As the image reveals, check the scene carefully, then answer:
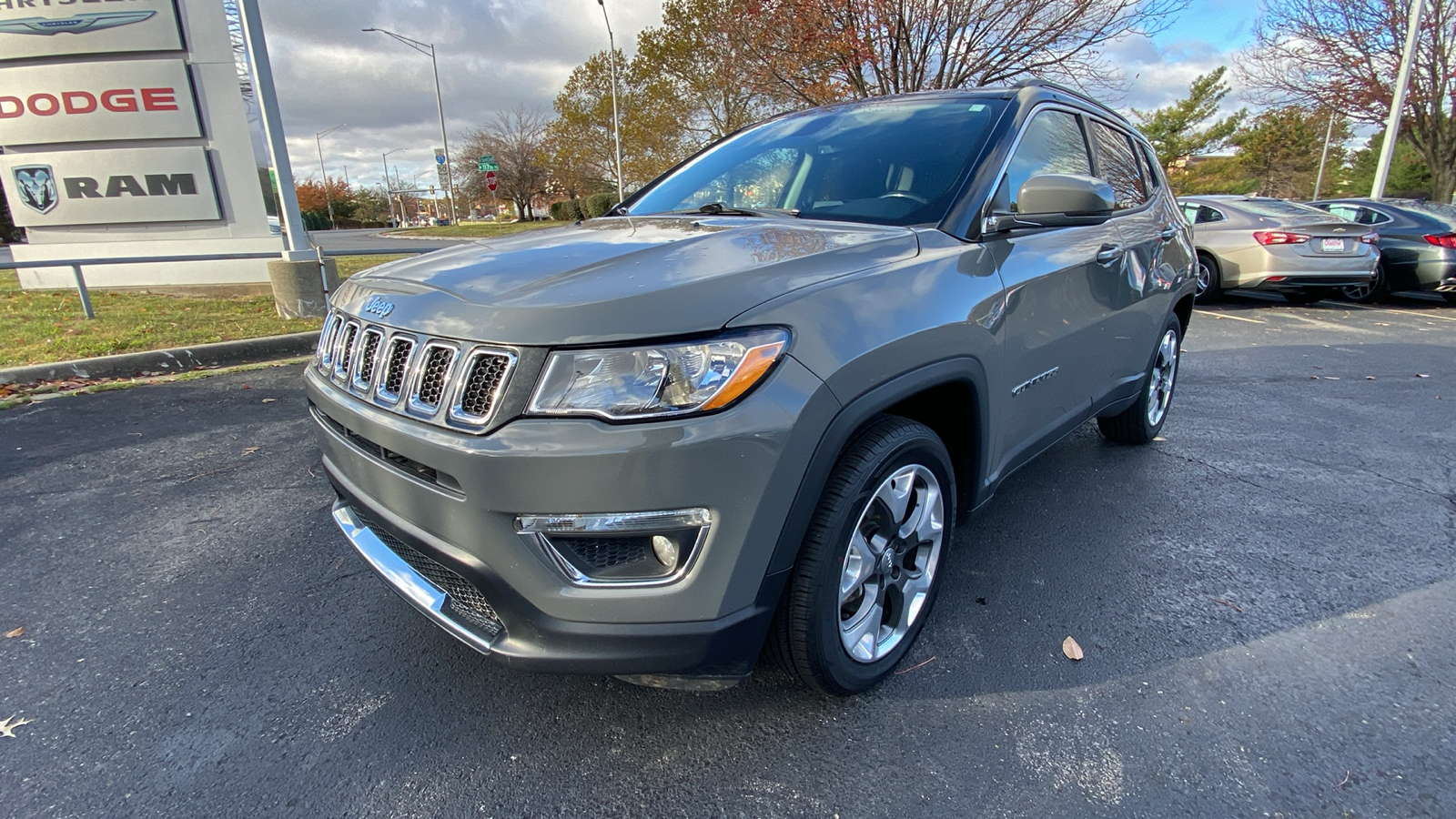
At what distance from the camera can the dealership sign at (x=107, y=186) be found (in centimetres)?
950

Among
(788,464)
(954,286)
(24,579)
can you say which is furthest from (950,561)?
(24,579)

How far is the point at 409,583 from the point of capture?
1854 mm

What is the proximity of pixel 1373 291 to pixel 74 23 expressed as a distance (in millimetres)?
18220

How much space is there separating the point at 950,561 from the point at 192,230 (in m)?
11.4

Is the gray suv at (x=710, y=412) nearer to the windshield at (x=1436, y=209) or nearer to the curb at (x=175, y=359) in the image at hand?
the curb at (x=175, y=359)

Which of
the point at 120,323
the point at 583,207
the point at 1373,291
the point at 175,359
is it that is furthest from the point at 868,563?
the point at 583,207

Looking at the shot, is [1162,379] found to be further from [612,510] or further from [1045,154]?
[612,510]

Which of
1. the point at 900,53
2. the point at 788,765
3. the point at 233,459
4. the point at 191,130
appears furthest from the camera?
the point at 900,53

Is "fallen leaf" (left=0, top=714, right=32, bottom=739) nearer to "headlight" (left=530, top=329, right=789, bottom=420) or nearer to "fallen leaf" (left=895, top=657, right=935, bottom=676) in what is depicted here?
"headlight" (left=530, top=329, right=789, bottom=420)

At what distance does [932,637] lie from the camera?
2352mm

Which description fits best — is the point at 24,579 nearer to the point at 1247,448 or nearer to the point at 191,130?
the point at 1247,448

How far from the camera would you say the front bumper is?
Answer: 1476mm

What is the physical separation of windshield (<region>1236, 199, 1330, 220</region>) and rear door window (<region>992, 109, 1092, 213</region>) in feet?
27.9

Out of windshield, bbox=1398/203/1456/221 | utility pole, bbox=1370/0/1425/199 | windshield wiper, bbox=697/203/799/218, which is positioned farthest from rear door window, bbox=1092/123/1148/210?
utility pole, bbox=1370/0/1425/199
